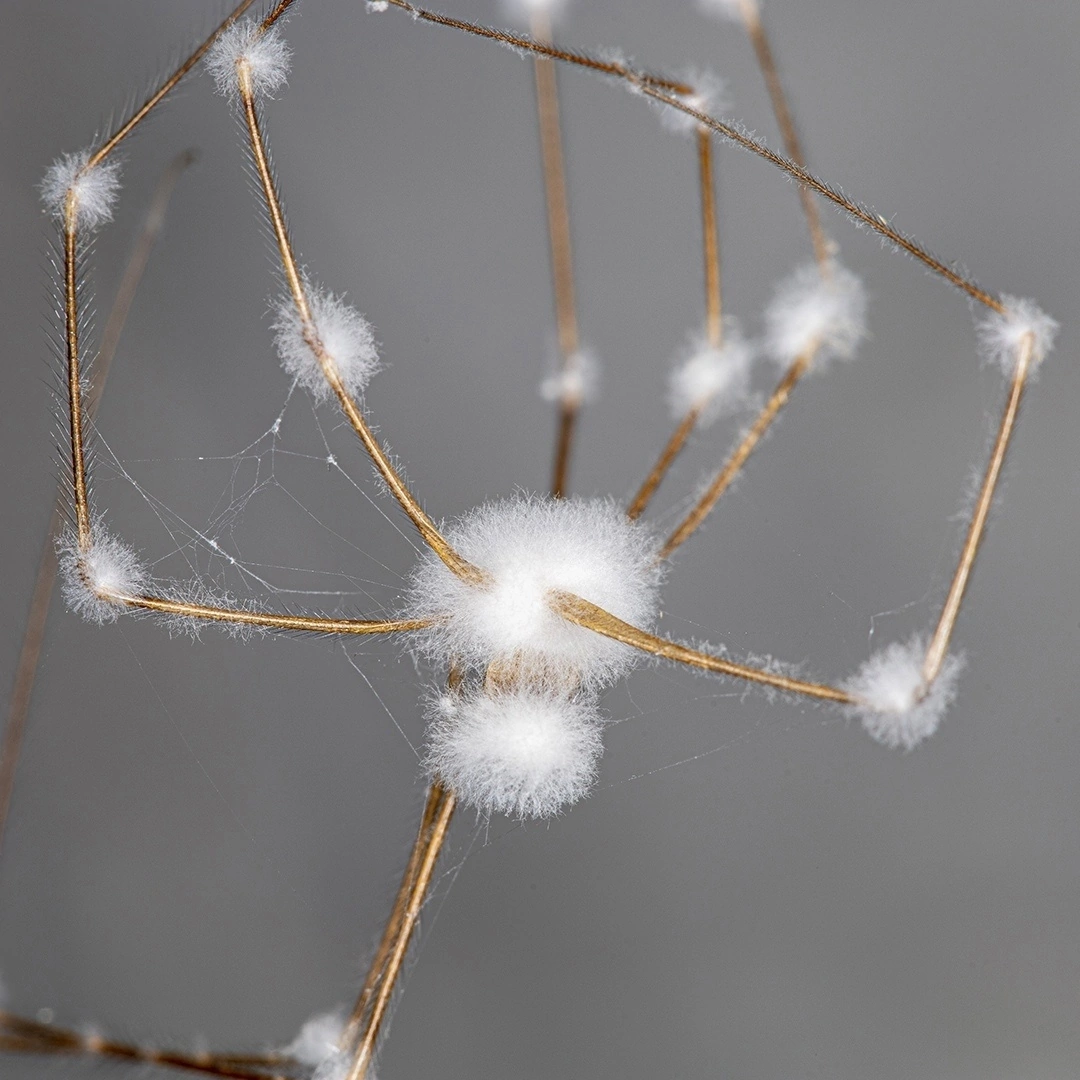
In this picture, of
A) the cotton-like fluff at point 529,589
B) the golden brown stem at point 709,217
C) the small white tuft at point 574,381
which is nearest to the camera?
the cotton-like fluff at point 529,589

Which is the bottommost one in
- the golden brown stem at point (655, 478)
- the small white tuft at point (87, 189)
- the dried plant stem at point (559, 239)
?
the small white tuft at point (87, 189)

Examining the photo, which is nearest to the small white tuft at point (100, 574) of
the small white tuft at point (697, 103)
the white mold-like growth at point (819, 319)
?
the small white tuft at point (697, 103)

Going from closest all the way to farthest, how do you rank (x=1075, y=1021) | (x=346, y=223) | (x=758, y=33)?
(x=758, y=33) < (x=1075, y=1021) < (x=346, y=223)

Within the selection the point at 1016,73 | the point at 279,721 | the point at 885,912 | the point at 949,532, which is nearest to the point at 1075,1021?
the point at 885,912

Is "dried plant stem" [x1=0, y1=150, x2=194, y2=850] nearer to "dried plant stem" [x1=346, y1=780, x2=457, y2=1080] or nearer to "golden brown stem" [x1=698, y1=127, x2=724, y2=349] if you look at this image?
"dried plant stem" [x1=346, y1=780, x2=457, y2=1080]

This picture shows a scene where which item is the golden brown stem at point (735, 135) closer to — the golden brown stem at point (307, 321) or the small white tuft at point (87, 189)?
the golden brown stem at point (307, 321)

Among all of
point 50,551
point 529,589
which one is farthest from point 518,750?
point 50,551

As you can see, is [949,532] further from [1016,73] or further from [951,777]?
[1016,73]
